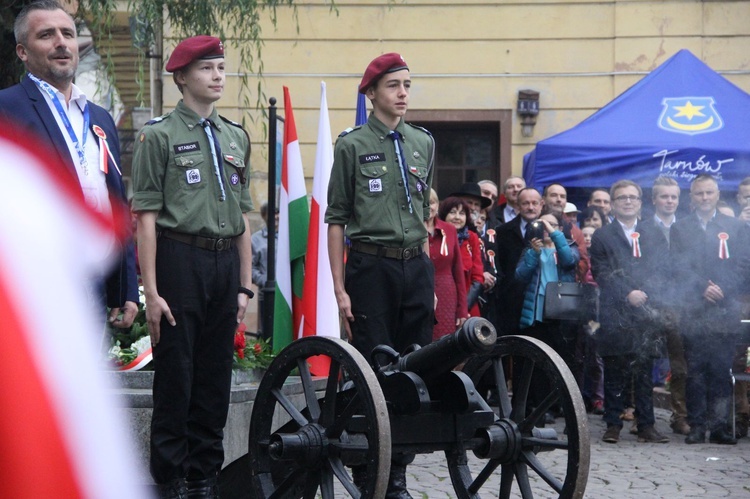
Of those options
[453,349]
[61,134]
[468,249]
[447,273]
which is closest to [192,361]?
[61,134]

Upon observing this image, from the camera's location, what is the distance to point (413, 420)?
4.80m

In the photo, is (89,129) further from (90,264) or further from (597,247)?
(597,247)

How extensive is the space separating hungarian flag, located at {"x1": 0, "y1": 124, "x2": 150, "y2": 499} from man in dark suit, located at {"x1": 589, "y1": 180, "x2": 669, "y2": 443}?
8243mm

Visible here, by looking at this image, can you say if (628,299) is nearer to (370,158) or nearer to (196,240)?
(370,158)

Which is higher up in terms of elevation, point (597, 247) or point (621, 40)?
point (621, 40)

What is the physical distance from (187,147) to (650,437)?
5112 millimetres

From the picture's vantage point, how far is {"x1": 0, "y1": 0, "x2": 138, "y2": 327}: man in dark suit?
15.6ft

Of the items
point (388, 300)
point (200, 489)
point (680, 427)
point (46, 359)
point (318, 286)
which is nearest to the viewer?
point (46, 359)

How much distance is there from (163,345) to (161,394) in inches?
8.1

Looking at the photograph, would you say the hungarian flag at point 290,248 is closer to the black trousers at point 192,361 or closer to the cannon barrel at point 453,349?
the black trousers at point 192,361

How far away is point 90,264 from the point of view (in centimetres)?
190

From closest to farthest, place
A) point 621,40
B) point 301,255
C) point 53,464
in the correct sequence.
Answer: point 53,464 → point 301,255 → point 621,40

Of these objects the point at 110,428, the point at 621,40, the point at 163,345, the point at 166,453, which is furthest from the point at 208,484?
the point at 621,40

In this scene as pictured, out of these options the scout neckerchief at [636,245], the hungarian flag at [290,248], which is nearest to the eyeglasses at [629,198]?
the scout neckerchief at [636,245]
